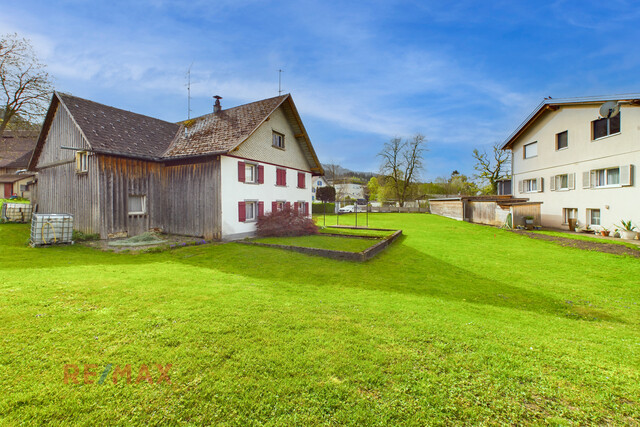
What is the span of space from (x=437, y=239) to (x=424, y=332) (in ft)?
40.3

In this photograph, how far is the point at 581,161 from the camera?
16.8m

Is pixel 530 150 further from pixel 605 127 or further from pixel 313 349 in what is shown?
pixel 313 349

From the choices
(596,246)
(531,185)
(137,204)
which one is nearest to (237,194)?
(137,204)

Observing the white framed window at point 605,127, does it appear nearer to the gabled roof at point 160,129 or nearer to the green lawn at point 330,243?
the green lawn at point 330,243

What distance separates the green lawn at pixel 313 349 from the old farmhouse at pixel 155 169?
6.83m

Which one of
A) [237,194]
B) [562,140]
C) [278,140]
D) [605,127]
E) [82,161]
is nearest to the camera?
[82,161]

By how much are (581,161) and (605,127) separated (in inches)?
85.5

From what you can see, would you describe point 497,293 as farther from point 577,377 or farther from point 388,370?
Result: point 388,370

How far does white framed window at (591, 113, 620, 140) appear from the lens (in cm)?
1472

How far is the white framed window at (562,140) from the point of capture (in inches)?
719

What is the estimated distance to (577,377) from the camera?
2852 millimetres

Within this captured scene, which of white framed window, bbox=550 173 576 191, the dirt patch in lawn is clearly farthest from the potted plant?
white framed window, bbox=550 173 576 191

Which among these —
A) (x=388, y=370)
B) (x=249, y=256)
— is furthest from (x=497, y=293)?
(x=249, y=256)

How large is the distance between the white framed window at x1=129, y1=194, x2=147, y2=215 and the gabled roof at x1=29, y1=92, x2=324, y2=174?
2.09m
